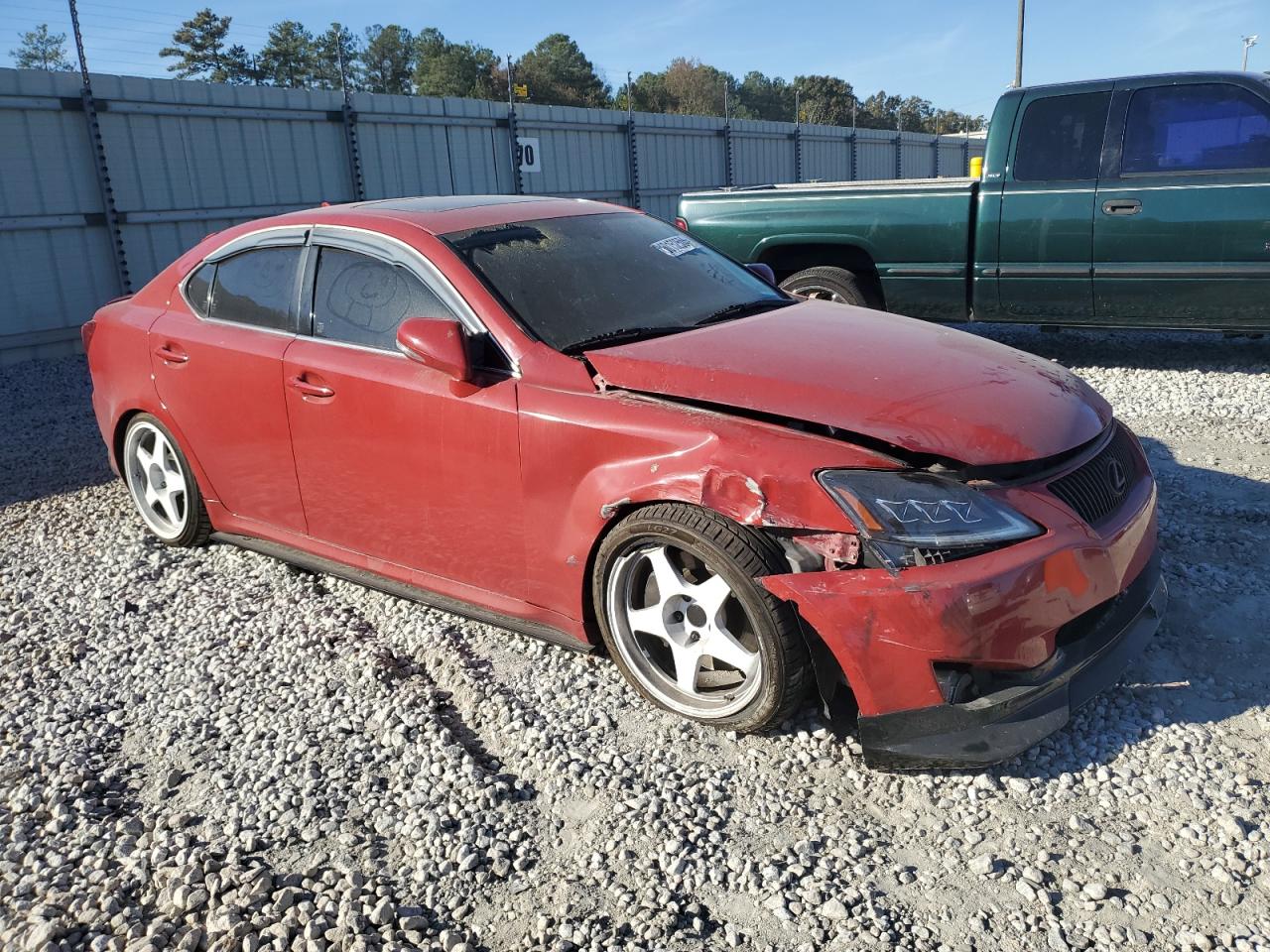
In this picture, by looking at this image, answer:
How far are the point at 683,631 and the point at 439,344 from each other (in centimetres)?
123

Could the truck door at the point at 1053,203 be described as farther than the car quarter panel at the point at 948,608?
Yes

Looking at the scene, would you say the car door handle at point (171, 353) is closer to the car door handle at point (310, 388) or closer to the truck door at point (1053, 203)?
the car door handle at point (310, 388)

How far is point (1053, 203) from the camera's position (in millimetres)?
7039

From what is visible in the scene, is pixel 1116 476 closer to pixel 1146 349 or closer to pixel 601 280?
pixel 601 280

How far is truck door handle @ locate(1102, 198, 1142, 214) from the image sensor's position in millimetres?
6805

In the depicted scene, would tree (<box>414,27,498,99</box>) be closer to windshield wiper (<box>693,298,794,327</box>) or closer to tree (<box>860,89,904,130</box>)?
tree (<box>860,89,904,130</box>)

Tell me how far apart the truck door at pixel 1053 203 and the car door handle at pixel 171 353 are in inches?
220

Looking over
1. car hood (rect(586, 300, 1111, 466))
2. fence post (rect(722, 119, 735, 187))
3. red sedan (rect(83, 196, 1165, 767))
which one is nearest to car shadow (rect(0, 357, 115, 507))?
red sedan (rect(83, 196, 1165, 767))

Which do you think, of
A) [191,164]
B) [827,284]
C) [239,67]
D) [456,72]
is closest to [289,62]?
[239,67]

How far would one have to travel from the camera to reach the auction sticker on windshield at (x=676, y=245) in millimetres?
4141

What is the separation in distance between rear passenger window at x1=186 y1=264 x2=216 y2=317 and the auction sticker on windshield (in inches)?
79.9

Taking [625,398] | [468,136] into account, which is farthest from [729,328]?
[468,136]

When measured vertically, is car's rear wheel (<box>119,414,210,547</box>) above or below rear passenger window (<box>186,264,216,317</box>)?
below

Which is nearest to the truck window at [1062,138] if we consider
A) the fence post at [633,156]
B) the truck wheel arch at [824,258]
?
the truck wheel arch at [824,258]
